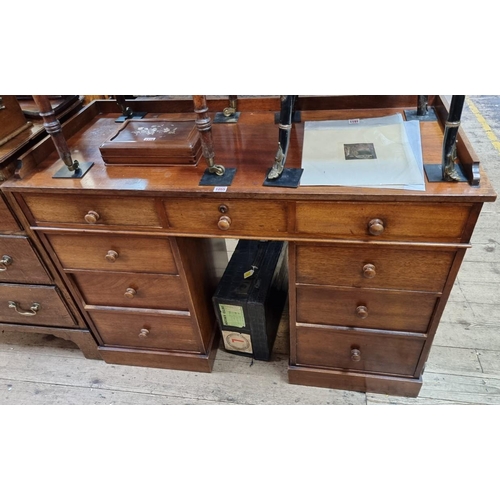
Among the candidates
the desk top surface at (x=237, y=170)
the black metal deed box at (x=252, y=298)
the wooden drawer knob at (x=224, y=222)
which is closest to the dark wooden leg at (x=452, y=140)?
the desk top surface at (x=237, y=170)

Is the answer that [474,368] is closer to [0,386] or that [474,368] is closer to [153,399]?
[153,399]

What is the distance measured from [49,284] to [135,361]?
451 mm

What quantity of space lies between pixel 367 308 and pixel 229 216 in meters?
0.51

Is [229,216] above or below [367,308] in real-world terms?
above

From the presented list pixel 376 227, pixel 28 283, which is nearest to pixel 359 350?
pixel 376 227

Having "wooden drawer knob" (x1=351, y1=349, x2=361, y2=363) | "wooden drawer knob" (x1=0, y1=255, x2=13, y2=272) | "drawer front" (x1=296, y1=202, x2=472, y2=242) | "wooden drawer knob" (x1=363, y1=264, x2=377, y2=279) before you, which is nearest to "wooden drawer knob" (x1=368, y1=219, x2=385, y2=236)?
"drawer front" (x1=296, y1=202, x2=472, y2=242)

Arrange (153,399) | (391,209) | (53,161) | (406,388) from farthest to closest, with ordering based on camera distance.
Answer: (153,399)
(406,388)
(53,161)
(391,209)

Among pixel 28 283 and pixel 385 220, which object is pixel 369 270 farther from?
pixel 28 283

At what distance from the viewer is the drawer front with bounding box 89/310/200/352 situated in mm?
1398

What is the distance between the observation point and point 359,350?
1297 mm

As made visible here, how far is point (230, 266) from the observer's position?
1.52 m

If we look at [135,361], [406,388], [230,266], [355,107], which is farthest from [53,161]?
[406,388]

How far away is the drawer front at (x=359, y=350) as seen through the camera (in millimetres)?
1244

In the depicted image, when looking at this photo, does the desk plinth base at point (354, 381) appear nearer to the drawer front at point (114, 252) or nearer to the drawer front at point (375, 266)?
the drawer front at point (375, 266)
